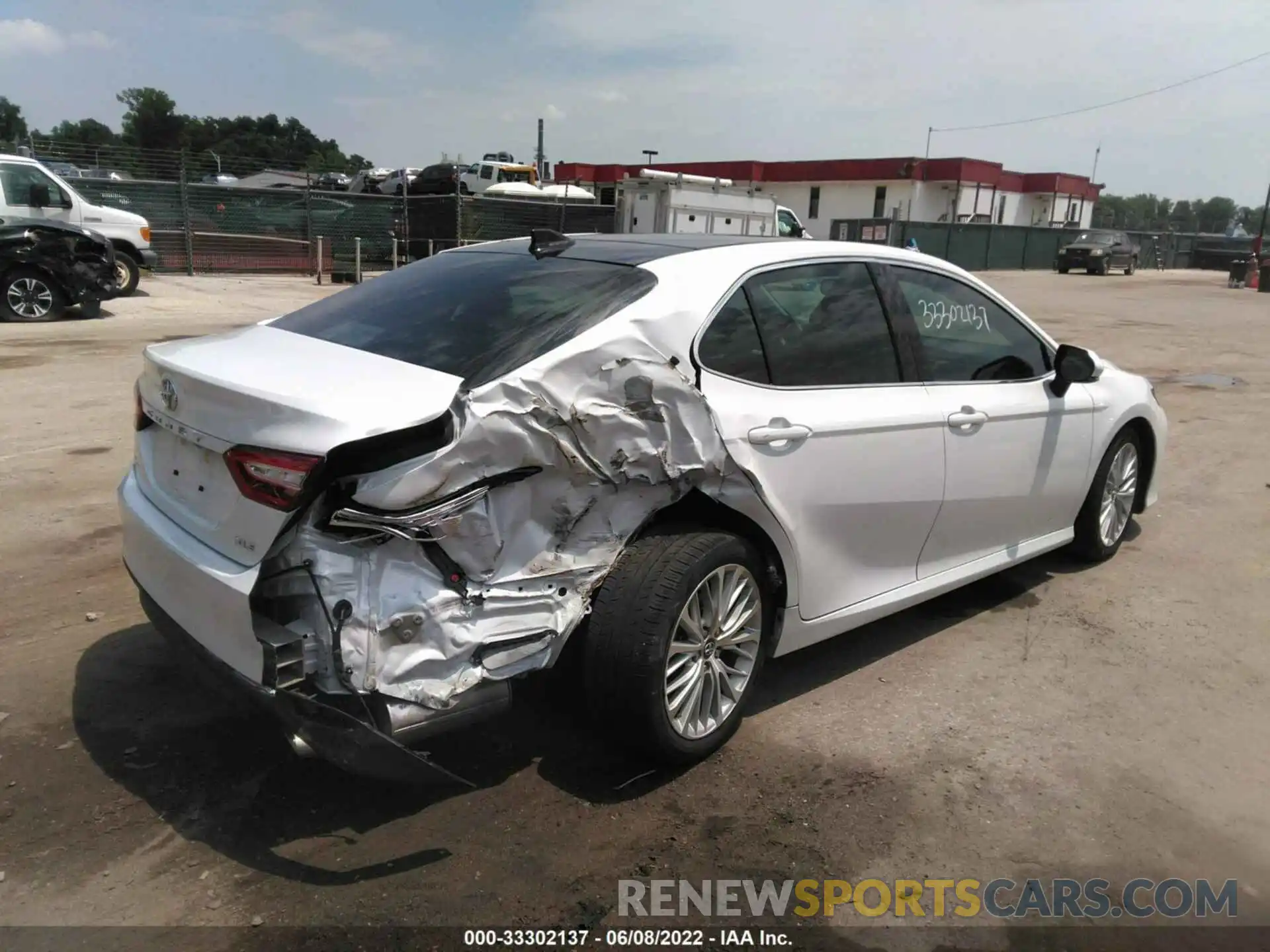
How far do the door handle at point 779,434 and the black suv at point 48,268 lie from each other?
44.0 feet

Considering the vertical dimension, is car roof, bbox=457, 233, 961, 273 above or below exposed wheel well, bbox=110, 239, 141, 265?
above

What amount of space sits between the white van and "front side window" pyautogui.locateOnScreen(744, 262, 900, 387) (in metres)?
13.6

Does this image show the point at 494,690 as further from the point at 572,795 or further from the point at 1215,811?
the point at 1215,811

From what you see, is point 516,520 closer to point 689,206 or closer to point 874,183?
point 689,206

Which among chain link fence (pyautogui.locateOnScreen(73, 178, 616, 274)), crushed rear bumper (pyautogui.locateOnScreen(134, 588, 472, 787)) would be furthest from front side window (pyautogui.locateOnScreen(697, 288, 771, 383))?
chain link fence (pyautogui.locateOnScreen(73, 178, 616, 274))

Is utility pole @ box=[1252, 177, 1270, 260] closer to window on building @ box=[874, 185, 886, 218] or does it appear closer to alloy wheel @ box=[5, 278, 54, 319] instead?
→ window on building @ box=[874, 185, 886, 218]

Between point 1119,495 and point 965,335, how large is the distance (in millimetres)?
1759

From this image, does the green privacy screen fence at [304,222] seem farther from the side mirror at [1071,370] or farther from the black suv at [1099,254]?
the black suv at [1099,254]

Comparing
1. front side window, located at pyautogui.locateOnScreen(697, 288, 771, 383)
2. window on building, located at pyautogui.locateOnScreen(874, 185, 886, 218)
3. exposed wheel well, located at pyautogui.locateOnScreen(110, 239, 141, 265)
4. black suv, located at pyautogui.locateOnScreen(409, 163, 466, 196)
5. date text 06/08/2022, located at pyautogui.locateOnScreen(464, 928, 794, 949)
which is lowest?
date text 06/08/2022, located at pyautogui.locateOnScreen(464, 928, 794, 949)

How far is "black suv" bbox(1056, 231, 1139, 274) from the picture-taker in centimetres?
4100

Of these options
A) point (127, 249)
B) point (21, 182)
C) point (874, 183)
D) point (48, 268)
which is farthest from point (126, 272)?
point (874, 183)

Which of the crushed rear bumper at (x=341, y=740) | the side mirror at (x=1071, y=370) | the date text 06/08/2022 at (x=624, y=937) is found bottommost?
the date text 06/08/2022 at (x=624, y=937)

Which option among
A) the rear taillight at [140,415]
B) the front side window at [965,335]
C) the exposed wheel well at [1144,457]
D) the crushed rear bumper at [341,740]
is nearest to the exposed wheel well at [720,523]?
the crushed rear bumper at [341,740]

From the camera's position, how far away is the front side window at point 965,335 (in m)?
4.15
